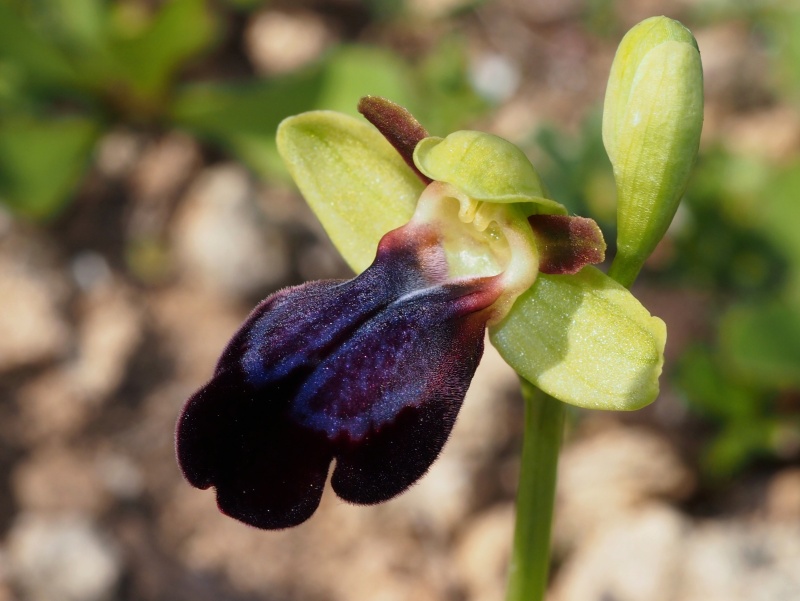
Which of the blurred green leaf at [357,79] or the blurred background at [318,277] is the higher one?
the blurred green leaf at [357,79]

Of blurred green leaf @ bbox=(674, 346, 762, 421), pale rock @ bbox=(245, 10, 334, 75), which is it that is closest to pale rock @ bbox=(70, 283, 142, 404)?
pale rock @ bbox=(245, 10, 334, 75)

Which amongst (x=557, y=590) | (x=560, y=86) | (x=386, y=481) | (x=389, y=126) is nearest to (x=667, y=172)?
(x=389, y=126)

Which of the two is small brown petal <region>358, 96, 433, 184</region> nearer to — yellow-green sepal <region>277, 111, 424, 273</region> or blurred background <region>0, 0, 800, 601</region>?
yellow-green sepal <region>277, 111, 424, 273</region>

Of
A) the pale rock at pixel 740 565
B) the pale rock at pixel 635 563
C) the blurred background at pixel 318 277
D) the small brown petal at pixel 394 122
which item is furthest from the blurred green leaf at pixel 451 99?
the small brown petal at pixel 394 122

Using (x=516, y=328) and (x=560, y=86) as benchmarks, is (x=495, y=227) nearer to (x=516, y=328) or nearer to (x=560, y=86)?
(x=516, y=328)

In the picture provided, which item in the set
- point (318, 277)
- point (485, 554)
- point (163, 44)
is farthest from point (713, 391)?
point (163, 44)

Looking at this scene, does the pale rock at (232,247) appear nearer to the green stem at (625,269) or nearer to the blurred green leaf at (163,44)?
the blurred green leaf at (163,44)
